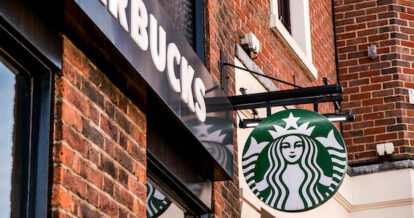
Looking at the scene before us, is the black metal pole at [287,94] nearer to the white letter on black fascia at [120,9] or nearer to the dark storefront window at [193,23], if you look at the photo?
the dark storefront window at [193,23]

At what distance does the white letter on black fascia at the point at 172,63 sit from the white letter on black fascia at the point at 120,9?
0.69 metres

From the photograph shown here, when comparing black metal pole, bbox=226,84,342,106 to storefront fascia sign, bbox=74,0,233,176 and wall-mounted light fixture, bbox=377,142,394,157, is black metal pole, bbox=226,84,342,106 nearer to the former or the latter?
storefront fascia sign, bbox=74,0,233,176

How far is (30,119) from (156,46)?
1098 mm

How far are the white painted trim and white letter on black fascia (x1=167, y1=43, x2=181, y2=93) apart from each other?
3.61 m

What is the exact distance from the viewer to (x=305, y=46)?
9680mm

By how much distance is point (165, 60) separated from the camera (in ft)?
16.0

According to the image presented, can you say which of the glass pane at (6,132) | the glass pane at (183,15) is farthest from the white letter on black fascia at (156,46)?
the glass pane at (6,132)

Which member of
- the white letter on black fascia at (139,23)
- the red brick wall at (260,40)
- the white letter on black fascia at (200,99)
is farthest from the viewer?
the red brick wall at (260,40)

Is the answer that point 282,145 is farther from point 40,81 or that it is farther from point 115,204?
point 40,81

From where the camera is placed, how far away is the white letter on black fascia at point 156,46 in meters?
4.67

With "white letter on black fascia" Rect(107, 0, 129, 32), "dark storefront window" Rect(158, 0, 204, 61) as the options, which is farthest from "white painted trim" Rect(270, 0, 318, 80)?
"white letter on black fascia" Rect(107, 0, 129, 32)

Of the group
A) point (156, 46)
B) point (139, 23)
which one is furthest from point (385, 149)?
point (139, 23)

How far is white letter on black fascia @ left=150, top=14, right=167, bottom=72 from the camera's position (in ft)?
15.3

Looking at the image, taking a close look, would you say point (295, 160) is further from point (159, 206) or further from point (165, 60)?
point (165, 60)
